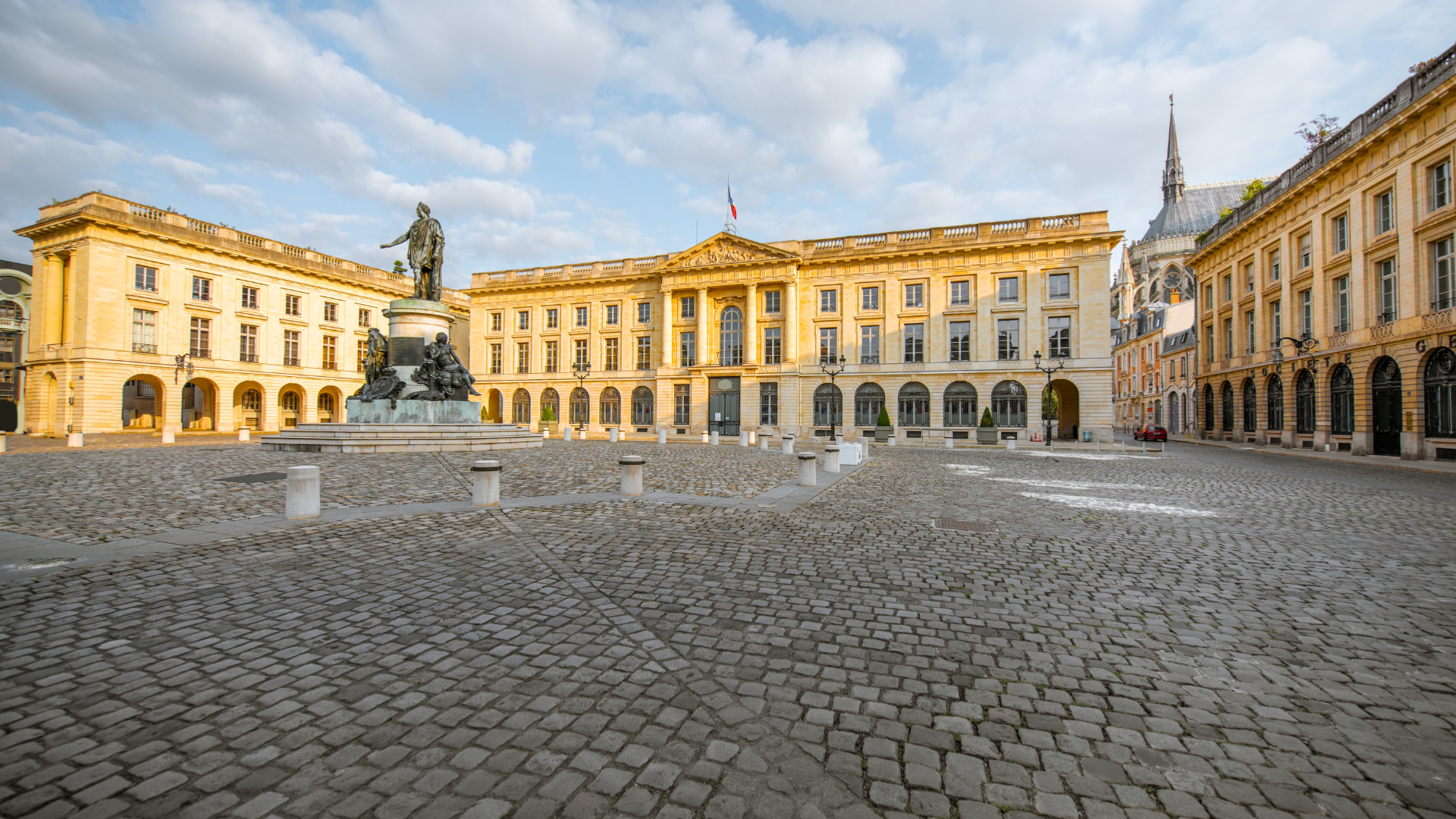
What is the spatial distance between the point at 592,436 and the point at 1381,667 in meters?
44.2

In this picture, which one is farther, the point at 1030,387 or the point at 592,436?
the point at 592,436

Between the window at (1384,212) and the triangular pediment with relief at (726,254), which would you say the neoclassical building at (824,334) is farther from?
the window at (1384,212)

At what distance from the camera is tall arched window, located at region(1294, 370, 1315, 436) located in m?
29.3

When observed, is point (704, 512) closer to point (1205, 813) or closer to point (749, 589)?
point (749, 589)

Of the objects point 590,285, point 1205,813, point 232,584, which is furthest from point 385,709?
point 590,285

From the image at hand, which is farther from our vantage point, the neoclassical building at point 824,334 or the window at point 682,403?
the window at point 682,403

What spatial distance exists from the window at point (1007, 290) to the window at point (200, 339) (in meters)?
54.3

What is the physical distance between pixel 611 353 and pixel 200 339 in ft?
91.8

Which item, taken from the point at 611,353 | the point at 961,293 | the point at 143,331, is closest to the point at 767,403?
the point at 611,353

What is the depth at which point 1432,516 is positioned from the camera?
955 centimetres

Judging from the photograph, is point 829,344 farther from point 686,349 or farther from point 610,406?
point 610,406

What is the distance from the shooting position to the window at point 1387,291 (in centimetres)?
2395

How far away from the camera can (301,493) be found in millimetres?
8242

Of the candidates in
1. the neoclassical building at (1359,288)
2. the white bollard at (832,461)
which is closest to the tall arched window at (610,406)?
the white bollard at (832,461)
